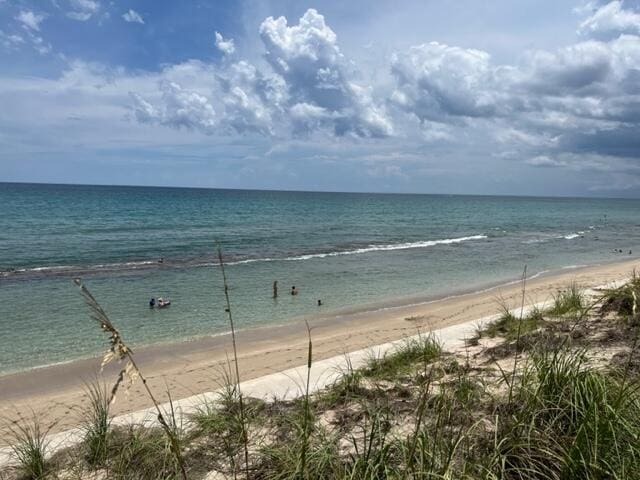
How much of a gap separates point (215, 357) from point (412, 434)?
820cm

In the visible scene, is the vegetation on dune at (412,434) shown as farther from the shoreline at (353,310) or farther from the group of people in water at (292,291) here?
the group of people in water at (292,291)

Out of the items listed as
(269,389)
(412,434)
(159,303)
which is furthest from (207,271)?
(412,434)

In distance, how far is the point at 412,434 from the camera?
3.90 m

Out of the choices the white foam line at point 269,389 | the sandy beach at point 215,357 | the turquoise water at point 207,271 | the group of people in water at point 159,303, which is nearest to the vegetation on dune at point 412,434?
the white foam line at point 269,389

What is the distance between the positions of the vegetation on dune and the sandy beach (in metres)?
2.33

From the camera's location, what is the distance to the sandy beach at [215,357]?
8.50 meters

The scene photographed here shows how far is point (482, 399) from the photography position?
474 centimetres

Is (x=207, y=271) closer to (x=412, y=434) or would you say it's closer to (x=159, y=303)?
(x=159, y=303)

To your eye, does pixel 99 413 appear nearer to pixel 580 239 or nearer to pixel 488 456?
pixel 488 456

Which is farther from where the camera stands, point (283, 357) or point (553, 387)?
point (283, 357)

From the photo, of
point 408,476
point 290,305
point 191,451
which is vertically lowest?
point 290,305

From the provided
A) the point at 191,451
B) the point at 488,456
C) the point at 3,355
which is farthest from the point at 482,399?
the point at 3,355

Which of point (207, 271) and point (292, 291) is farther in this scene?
point (207, 271)

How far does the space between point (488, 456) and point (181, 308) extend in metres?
14.3
